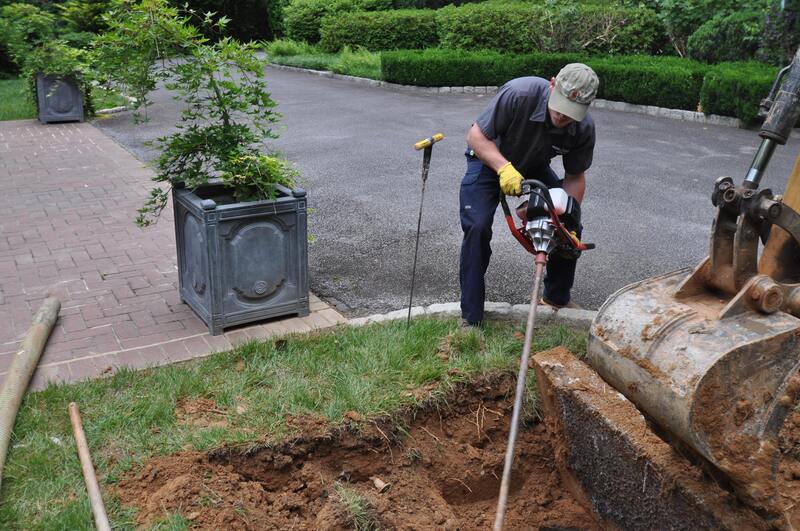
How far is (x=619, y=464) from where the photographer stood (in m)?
3.28

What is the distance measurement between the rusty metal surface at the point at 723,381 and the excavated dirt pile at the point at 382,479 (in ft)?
3.51

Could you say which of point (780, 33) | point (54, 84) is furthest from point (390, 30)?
point (54, 84)

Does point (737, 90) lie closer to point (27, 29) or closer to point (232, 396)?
point (232, 396)

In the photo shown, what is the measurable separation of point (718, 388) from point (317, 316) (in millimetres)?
3004

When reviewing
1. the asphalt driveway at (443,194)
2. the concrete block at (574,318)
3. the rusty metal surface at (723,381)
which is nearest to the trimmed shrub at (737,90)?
the asphalt driveway at (443,194)

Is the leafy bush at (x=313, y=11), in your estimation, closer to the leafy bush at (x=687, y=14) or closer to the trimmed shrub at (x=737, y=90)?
the leafy bush at (x=687, y=14)

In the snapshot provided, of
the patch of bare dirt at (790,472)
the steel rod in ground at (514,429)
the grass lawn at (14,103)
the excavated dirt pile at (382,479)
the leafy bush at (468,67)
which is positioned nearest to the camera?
the steel rod in ground at (514,429)

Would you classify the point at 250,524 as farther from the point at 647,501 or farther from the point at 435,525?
the point at 647,501

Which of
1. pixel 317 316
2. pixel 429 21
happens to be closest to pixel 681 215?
pixel 317 316

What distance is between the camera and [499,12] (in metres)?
18.2

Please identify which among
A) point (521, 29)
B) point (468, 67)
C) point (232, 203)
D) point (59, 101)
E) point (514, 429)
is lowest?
point (59, 101)

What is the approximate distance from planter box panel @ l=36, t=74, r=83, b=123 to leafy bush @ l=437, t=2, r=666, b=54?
9.15 meters

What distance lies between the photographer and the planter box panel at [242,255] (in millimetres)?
4457

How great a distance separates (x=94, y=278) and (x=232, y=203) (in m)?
1.58
